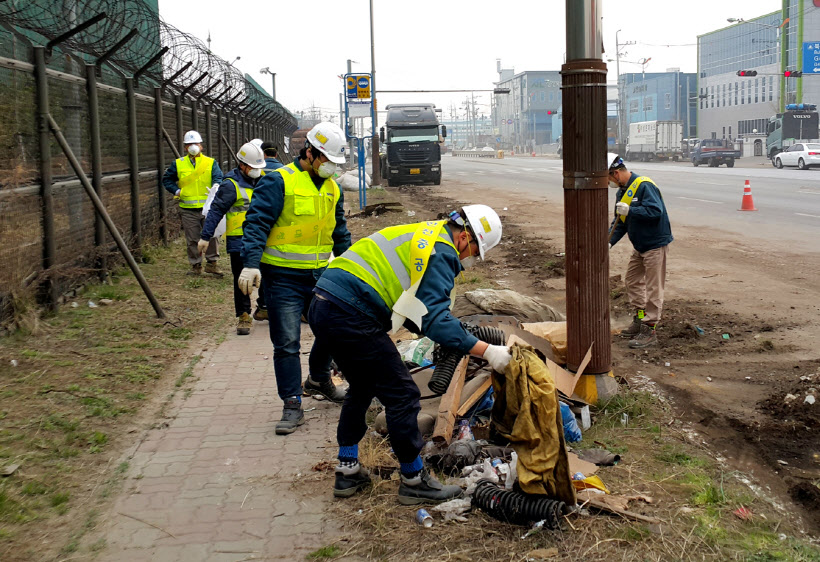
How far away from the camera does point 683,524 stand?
3.86 m

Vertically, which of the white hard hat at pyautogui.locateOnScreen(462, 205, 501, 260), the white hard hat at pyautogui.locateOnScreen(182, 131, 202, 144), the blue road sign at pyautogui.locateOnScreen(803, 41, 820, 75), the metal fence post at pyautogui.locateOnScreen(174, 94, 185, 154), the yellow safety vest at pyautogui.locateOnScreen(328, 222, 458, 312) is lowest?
the yellow safety vest at pyautogui.locateOnScreen(328, 222, 458, 312)

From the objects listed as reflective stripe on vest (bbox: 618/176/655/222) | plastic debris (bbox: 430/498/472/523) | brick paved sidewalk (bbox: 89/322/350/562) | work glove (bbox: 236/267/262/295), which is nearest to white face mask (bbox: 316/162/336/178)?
work glove (bbox: 236/267/262/295)

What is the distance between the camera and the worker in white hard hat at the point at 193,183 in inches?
444

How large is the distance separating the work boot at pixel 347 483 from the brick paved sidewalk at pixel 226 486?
0.10 meters

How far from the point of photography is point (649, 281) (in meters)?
7.64

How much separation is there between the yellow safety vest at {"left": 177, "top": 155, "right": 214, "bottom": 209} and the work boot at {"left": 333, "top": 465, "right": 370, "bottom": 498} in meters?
7.51

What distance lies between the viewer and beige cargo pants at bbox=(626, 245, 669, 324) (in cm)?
756

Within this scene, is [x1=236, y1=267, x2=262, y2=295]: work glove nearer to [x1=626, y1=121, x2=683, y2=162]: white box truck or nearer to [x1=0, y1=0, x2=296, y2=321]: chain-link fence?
[x1=0, y1=0, x2=296, y2=321]: chain-link fence

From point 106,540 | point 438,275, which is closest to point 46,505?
point 106,540

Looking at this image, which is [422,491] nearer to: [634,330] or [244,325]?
[634,330]

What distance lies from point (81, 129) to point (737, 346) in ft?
24.8

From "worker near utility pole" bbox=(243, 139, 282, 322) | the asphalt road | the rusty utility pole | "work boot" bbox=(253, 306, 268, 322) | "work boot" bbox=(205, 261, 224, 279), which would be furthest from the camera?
the asphalt road

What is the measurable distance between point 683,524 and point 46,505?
10.3 feet

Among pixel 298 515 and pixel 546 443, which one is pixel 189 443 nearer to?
pixel 298 515
